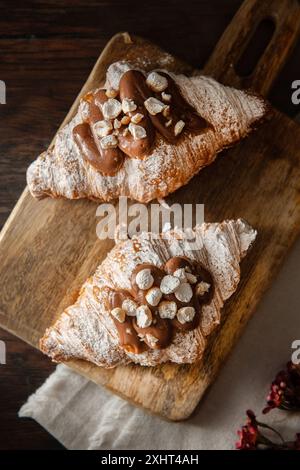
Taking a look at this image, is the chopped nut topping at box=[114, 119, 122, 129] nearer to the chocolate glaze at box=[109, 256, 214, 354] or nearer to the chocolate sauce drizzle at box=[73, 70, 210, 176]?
the chocolate sauce drizzle at box=[73, 70, 210, 176]

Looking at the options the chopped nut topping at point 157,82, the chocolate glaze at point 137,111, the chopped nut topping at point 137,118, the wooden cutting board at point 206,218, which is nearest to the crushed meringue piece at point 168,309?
the wooden cutting board at point 206,218

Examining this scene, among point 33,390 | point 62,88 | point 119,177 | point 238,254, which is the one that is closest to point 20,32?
point 62,88

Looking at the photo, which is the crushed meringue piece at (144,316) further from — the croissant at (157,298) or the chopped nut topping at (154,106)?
the chopped nut topping at (154,106)

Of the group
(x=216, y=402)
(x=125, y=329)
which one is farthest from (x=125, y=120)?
(x=216, y=402)

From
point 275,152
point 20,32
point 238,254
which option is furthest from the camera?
point 20,32

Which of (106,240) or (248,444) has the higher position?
(106,240)

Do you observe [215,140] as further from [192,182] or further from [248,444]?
[248,444]

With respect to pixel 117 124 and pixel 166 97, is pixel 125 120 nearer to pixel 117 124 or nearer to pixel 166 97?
pixel 117 124
